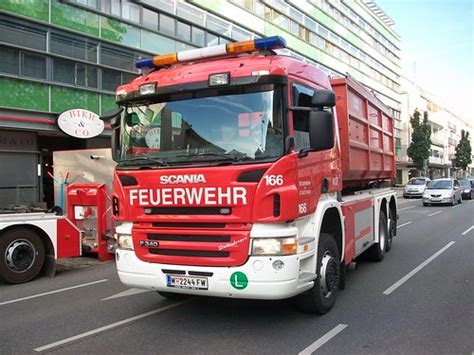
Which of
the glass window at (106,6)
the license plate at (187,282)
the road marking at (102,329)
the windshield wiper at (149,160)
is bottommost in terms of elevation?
the road marking at (102,329)

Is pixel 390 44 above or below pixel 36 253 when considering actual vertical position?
above

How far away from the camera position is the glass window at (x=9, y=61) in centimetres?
1547

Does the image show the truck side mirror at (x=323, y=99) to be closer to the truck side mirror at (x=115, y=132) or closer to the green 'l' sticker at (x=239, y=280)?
the green 'l' sticker at (x=239, y=280)

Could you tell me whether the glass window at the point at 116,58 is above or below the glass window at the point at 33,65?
above

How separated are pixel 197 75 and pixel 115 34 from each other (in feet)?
50.4

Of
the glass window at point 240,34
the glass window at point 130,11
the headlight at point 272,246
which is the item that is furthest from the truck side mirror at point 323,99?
the glass window at point 240,34

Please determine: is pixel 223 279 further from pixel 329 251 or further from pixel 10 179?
pixel 10 179

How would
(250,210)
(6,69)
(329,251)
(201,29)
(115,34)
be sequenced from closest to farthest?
(250,210), (329,251), (6,69), (115,34), (201,29)

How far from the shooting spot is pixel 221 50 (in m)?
5.62

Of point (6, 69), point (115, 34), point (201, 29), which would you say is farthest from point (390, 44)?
point (6, 69)

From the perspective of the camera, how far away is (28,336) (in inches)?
202

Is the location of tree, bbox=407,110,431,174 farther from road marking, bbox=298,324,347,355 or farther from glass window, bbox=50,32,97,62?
road marking, bbox=298,324,347,355

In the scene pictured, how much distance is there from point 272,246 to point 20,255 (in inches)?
214

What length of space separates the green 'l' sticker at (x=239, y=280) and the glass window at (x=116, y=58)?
52.1ft
